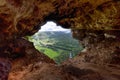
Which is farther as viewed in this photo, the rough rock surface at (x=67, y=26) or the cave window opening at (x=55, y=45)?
the cave window opening at (x=55, y=45)

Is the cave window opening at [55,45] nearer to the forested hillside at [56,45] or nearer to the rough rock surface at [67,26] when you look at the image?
the forested hillside at [56,45]

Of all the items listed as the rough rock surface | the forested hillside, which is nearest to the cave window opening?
the forested hillside

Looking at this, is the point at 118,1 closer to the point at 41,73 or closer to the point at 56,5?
the point at 56,5

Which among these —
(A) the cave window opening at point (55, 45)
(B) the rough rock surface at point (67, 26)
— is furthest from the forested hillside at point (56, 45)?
(B) the rough rock surface at point (67, 26)

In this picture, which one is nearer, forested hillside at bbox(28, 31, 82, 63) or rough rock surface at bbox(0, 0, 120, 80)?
rough rock surface at bbox(0, 0, 120, 80)

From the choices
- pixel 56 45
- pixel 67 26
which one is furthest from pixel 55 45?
pixel 67 26

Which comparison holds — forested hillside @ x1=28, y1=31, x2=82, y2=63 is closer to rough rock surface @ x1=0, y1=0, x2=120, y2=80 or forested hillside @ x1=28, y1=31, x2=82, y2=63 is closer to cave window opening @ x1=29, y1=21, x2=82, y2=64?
cave window opening @ x1=29, y1=21, x2=82, y2=64
